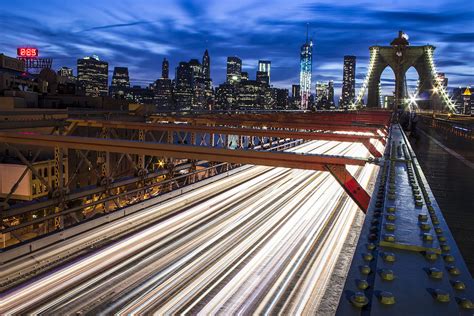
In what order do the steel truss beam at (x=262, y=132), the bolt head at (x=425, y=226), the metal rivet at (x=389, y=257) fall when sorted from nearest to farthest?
1. the metal rivet at (x=389, y=257)
2. the bolt head at (x=425, y=226)
3. the steel truss beam at (x=262, y=132)

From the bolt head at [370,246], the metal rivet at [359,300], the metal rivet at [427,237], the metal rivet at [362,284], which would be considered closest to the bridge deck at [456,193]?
the metal rivet at [427,237]

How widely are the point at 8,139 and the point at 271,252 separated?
567cm

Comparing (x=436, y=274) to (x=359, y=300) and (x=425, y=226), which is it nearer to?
(x=359, y=300)

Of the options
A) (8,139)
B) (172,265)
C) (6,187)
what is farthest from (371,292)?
(6,187)

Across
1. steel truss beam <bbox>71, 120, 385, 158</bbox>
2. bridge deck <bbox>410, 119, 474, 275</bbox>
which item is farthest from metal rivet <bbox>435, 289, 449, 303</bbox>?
steel truss beam <bbox>71, 120, 385, 158</bbox>

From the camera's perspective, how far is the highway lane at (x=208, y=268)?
4.46 m

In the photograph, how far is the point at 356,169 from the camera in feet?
50.0

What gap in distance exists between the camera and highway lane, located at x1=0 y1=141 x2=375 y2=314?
4465 millimetres

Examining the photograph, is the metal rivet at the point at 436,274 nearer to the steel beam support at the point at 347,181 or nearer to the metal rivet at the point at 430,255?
the metal rivet at the point at 430,255

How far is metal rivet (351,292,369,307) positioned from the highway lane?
2.74 m

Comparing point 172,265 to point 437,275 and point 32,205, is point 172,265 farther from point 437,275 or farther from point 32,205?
point 32,205

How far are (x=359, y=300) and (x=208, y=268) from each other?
3726 mm

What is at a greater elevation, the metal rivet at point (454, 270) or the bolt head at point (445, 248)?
the bolt head at point (445, 248)

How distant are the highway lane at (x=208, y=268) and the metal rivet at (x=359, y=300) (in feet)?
9.00
